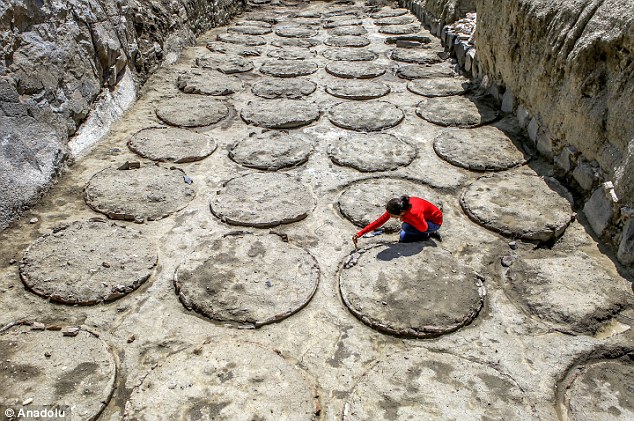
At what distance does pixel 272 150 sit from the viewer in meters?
3.92

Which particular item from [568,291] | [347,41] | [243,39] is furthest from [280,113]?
[243,39]

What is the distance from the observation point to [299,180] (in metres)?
3.54

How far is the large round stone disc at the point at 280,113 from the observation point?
441cm

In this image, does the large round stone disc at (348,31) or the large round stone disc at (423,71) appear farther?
the large round stone disc at (348,31)

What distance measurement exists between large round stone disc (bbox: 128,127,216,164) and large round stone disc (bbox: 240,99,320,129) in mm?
604

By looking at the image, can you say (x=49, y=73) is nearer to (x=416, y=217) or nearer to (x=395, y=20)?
A: (x=416, y=217)

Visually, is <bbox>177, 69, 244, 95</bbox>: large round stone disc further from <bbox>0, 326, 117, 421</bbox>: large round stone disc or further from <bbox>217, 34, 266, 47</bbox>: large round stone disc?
<bbox>0, 326, 117, 421</bbox>: large round stone disc

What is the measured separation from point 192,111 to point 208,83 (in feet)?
2.95

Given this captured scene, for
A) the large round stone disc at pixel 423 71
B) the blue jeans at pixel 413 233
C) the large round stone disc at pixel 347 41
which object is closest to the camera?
the blue jeans at pixel 413 233


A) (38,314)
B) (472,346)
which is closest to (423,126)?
(472,346)

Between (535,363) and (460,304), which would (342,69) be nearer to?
(460,304)

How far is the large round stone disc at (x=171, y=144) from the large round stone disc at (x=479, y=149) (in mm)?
1990

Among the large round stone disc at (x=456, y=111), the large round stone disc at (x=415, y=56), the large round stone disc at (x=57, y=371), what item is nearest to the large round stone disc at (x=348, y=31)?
the large round stone disc at (x=415, y=56)

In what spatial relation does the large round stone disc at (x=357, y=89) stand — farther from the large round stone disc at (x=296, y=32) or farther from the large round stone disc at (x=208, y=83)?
the large round stone disc at (x=296, y=32)
